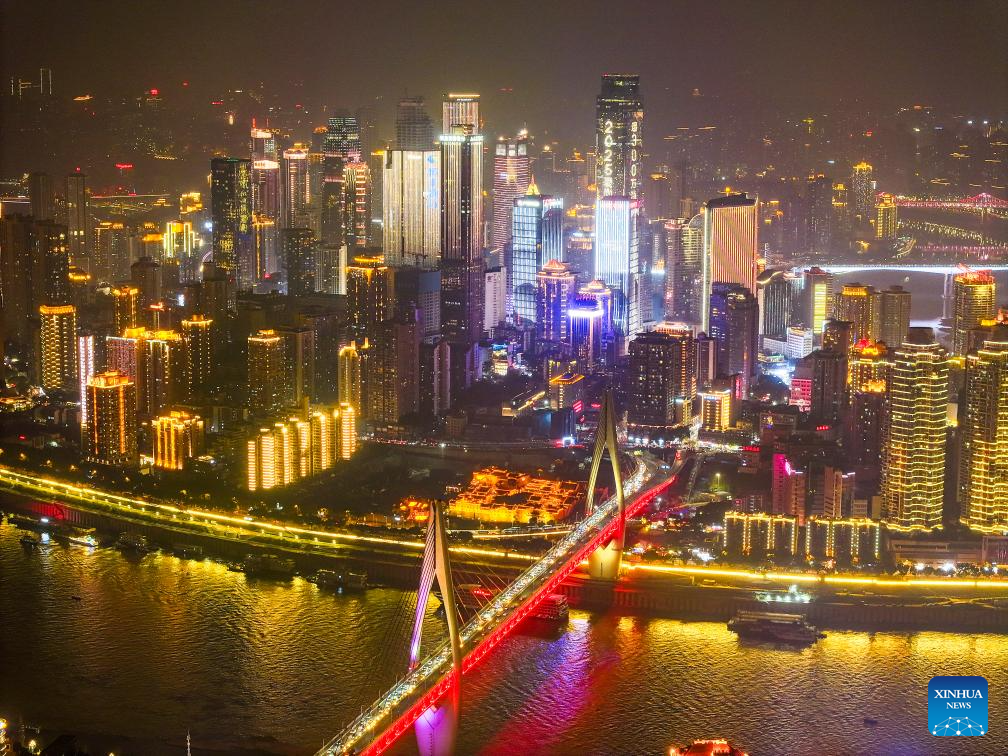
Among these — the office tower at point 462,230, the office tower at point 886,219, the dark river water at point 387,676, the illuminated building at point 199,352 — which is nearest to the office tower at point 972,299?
the office tower at point 886,219

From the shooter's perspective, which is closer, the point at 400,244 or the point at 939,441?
the point at 939,441

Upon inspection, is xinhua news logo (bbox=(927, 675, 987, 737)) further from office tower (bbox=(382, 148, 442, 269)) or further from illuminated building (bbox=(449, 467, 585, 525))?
office tower (bbox=(382, 148, 442, 269))

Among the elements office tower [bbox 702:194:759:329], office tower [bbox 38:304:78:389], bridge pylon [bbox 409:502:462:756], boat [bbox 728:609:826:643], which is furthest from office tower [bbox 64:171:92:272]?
bridge pylon [bbox 409:502:462:756]

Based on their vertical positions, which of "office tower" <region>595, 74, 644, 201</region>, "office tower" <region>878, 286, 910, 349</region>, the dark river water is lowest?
the dark river water

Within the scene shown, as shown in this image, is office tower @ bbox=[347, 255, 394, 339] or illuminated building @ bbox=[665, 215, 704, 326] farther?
illuminated building @ bbox=[665, 215, 704, 326]

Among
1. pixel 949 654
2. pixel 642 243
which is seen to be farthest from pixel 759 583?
pixel 642 243

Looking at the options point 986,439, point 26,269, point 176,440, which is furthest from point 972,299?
point 26,269

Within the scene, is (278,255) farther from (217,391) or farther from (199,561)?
(199,561)
